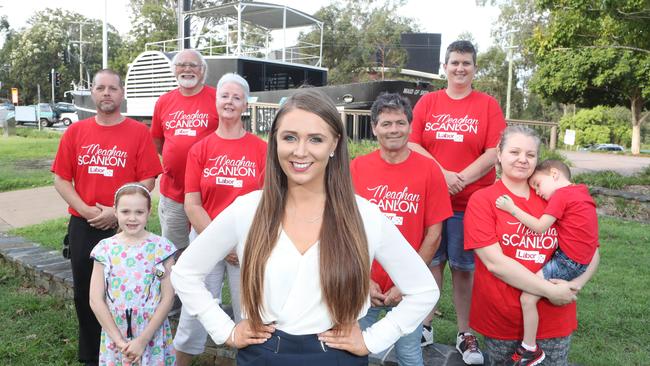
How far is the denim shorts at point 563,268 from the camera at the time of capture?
2.44 m

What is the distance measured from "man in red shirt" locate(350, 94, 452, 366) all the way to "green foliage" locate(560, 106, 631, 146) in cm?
3429

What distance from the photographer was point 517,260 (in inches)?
98.3

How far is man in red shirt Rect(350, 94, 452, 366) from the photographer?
2.72 metres

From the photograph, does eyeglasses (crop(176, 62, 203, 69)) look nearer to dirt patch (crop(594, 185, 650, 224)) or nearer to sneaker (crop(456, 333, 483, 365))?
sneaker (crop(456, 333, 483, 365))

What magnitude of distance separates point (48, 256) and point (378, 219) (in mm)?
4537

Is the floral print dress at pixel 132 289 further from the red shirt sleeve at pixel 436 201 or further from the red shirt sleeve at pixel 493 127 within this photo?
the red shirt sleeve at pixel 493 127

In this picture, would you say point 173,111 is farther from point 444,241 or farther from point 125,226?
point 444,241

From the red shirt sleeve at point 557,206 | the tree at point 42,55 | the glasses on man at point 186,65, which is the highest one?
the tree at point 42,55

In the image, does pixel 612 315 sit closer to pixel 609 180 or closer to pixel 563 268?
pixel 563 268

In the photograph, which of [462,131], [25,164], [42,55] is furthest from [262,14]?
[42,55]

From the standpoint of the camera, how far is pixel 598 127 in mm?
34219

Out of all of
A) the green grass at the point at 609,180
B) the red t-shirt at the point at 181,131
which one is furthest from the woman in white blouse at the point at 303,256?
the green grass at the point at 609,180

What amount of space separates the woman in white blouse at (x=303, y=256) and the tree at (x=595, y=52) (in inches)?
289

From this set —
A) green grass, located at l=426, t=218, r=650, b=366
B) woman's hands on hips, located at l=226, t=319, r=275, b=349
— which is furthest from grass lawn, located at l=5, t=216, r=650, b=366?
woman's hands on hips, located at l=226, t=319, r=275, b=349
